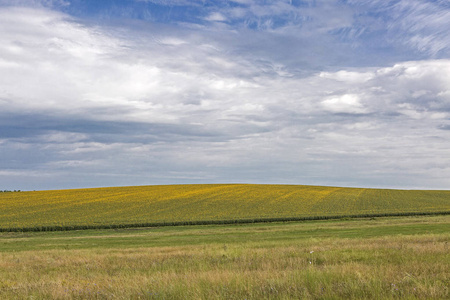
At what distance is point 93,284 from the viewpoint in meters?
9.15

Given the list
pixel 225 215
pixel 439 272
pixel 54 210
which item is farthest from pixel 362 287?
pixel 54 210

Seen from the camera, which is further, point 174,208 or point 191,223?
point 174,208

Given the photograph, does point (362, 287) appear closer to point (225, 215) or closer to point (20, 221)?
point (225, 215)

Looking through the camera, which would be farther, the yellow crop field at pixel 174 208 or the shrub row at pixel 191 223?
the yellow crop field at pixel 174 208

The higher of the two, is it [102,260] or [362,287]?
[362,287]

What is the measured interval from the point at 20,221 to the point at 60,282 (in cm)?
4257

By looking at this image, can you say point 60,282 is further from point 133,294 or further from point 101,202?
point 101,202

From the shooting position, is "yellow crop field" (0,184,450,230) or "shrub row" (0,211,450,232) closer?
"shrub row" (0,211,450,232)

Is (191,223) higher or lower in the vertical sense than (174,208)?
lower

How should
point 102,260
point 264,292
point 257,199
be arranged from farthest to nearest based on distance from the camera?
point 257,199 → point 102,260 → point 264,292

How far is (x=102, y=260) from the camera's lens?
1450cm

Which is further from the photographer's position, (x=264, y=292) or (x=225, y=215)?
(x=225, y=215)

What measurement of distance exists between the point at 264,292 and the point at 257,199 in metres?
59.9

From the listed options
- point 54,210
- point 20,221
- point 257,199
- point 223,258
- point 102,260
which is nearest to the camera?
point 223,258
